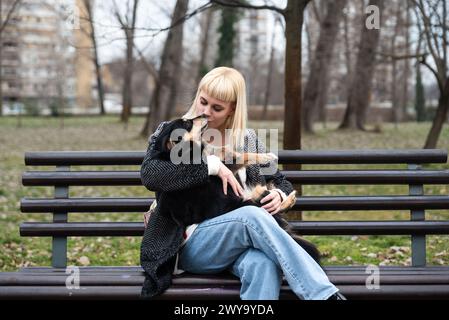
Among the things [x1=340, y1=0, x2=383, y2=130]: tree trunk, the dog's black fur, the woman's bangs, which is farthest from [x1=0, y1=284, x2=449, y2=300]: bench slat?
[x1=340, y1=0, x2=383, y2=130]: tree trunk

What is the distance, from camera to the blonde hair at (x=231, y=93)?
10.9 ft

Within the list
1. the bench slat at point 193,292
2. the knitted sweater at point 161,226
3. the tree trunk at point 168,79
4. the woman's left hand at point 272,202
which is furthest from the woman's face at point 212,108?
the tree trunk at point 168,79

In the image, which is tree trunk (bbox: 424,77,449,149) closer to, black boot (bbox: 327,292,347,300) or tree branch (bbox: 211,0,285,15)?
tree branch (bbox: 211,0,285,15)

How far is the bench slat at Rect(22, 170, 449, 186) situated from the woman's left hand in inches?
14.6

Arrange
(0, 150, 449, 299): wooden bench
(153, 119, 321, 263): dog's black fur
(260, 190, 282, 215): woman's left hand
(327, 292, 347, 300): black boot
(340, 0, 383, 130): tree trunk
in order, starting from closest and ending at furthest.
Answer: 1. (327, 292, 347, 300): black boot
2. (153, 119, 321, 263): dog's black fur
3. (260, 190, 282, 215): woman's left hand
4. (0, 150, 449, 299): wooden bench
5. (340, 0, 383, 130): tree trunk

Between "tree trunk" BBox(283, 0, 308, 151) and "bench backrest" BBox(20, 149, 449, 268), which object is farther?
"tree trunk" BBox(283, 0, 308, 151)

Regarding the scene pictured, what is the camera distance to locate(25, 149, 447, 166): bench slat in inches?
144

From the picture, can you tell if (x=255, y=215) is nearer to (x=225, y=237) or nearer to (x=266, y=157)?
(x=225, y=237)

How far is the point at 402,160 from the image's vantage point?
3.70 m

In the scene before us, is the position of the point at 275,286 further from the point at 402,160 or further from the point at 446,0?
the point at 446,0

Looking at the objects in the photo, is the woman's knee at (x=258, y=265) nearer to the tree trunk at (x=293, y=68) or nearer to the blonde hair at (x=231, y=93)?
the blonde hair at (x=231, y=93)

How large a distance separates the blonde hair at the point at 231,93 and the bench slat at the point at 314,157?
399 millimetres

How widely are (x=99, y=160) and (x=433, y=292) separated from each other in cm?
184
